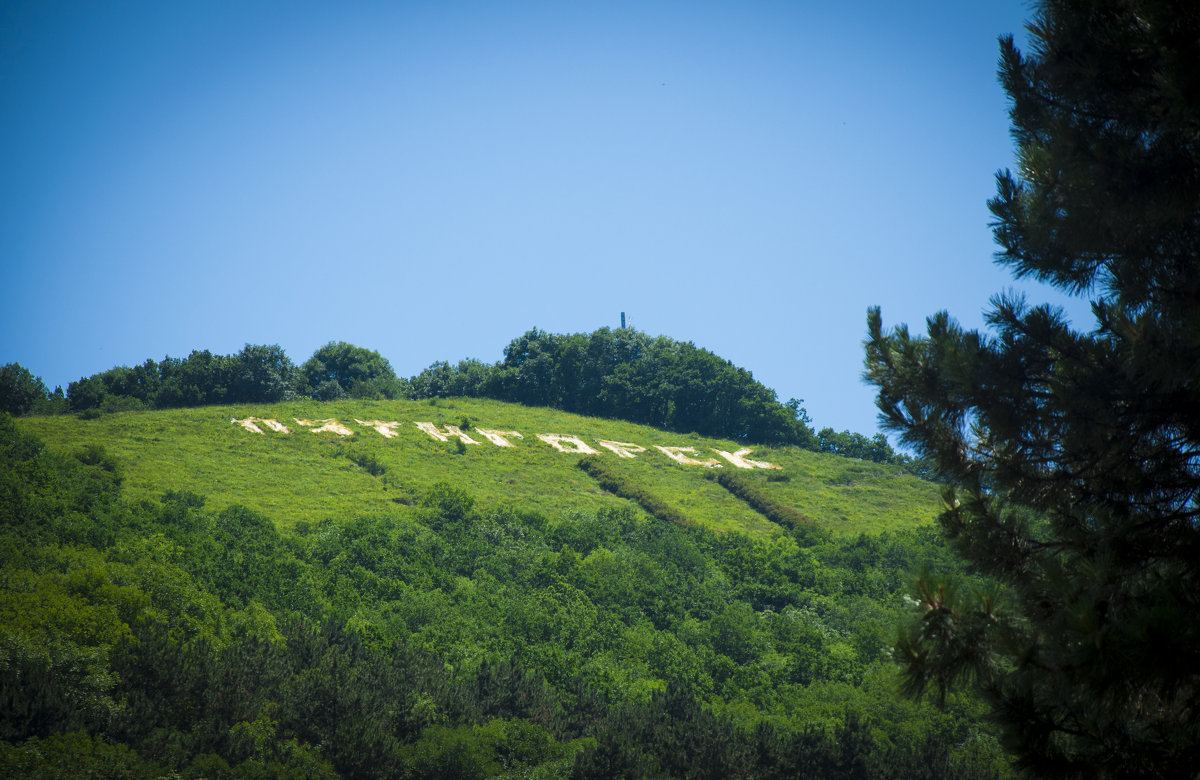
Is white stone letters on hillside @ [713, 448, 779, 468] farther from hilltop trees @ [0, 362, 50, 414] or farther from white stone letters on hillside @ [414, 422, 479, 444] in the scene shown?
hilltop trees @ [0, 362, 50, 414]

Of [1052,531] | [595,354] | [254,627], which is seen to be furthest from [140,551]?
[595,354]

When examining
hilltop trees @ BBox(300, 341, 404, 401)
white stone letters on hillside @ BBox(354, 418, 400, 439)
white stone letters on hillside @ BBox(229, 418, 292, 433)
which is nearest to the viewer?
white stone letters on hillside @ BBox(229, 418, 292, 433)

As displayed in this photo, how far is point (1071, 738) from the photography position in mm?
5352

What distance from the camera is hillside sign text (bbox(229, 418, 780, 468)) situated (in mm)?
38281

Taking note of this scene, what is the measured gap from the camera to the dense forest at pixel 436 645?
14977mm

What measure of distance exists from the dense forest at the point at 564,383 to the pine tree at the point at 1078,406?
45134mm

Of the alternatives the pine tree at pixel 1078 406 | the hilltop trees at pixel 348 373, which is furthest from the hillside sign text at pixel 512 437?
the pine tree at pixel 1078 406

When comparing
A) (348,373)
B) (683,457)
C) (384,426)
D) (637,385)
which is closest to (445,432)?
(384,426)

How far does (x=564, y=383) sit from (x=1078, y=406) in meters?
49.2

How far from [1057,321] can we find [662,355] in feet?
162

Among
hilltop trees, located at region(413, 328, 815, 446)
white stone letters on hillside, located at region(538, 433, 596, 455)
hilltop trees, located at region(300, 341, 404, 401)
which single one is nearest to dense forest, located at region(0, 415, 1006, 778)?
white stone letters on hillside, located at region(538, 433, 596, 455)

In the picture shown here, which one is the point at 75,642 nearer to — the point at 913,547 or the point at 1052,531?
the point at 1052,531

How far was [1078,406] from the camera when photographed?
5941 mm

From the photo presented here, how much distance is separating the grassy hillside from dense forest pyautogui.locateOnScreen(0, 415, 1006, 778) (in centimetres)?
183
